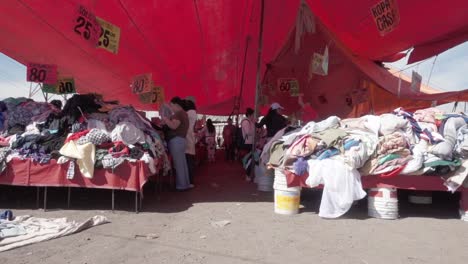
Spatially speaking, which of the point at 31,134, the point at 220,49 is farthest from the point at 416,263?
the point at 220,49

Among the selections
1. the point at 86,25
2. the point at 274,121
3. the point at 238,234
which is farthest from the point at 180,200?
the point at 86,25

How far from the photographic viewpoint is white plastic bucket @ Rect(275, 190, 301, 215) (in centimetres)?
510

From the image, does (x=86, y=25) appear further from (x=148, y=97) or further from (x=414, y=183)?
(x=414, y=183)

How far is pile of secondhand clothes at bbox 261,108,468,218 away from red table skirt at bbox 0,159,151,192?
2.03 metres

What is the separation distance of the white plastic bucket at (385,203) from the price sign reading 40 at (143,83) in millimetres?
6831

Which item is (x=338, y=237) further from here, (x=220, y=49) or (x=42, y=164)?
(x=220, y=49)

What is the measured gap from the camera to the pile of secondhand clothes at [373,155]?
481 cm

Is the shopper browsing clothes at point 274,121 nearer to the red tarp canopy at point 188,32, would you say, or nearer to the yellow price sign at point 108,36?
the red tarp canopy at point 188,32

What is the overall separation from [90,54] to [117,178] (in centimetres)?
543

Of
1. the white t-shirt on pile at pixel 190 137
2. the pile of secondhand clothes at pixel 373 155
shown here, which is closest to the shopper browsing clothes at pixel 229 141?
the white t-shirt on pile at pixel 190 137

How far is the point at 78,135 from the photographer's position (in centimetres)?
520

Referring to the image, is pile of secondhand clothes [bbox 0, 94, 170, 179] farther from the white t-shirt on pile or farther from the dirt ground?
the white t-shirt on pile

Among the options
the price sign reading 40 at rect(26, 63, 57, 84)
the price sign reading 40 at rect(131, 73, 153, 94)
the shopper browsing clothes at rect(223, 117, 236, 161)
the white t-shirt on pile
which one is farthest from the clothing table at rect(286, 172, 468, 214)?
the shopper browsing clothes at rect(223, 117, 236, 161)

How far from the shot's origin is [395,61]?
1069 centimetres
